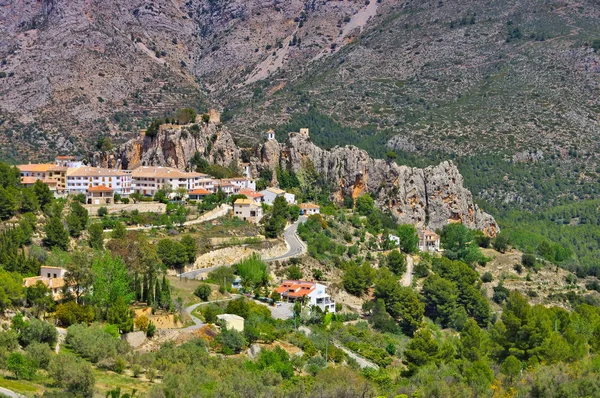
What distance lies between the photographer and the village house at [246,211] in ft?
250

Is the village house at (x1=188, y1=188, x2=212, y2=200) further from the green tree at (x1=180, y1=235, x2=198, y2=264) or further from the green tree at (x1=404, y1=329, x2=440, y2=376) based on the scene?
the green tree at (x1=404, y1=329, x2=440, y2=376)

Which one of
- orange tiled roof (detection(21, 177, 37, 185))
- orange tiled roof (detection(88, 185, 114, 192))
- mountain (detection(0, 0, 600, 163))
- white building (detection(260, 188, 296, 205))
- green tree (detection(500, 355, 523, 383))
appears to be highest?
mountain (detection(0, 0, 600, 163))

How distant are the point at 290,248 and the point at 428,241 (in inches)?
695

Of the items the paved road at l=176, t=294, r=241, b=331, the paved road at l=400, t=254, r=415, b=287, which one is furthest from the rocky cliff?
the paved road at l=176, t=294, r=241, b=331

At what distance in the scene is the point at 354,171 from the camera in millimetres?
92062

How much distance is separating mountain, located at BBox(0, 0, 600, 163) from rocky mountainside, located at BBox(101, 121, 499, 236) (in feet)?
81.9

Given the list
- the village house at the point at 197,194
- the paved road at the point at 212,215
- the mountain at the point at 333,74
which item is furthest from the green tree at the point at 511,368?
the mountain at the point at 333,74

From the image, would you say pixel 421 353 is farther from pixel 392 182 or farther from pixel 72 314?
pixel 392 182

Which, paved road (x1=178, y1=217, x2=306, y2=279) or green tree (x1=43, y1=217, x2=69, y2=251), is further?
paved road (x1=178, y1=217, x2=306, y2=279)

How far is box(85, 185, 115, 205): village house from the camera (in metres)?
74.6

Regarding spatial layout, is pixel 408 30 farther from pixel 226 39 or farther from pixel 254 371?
pixel 254 371

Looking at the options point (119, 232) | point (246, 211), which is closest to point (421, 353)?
point (119, 232)

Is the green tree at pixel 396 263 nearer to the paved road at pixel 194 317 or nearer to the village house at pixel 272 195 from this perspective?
the village house at pixel 272 195

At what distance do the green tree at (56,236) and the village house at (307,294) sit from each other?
15.5 m
